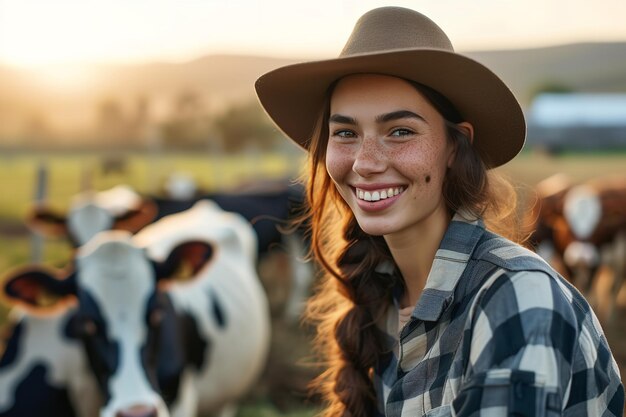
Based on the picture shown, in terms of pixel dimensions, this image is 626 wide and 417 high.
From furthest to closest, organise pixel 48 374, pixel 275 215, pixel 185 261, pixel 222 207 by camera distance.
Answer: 1. pixel 275 215
2. pixel 222 207
3. pixel 185 261
4. pixel 48 374

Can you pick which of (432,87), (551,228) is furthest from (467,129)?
(551,228)

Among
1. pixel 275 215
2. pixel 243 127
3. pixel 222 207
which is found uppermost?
pixel 222 207

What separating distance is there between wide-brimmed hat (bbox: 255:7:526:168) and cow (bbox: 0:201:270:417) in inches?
69.1

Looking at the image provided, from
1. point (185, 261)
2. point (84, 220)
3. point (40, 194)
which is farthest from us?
point (40, 194)

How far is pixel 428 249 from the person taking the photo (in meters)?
1.98

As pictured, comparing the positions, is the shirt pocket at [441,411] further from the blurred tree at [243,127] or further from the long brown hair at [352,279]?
the blurred tree at [243,127]

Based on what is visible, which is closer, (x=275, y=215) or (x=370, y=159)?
(x=370, y=159)

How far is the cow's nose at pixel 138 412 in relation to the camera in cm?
331

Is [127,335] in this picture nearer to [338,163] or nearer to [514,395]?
[338,163]

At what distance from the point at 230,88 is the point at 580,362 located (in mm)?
55675

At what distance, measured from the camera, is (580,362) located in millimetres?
1602

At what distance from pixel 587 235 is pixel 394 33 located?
289 inches

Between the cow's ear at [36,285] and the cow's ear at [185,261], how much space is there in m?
0.43

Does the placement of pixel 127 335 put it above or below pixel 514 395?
below
